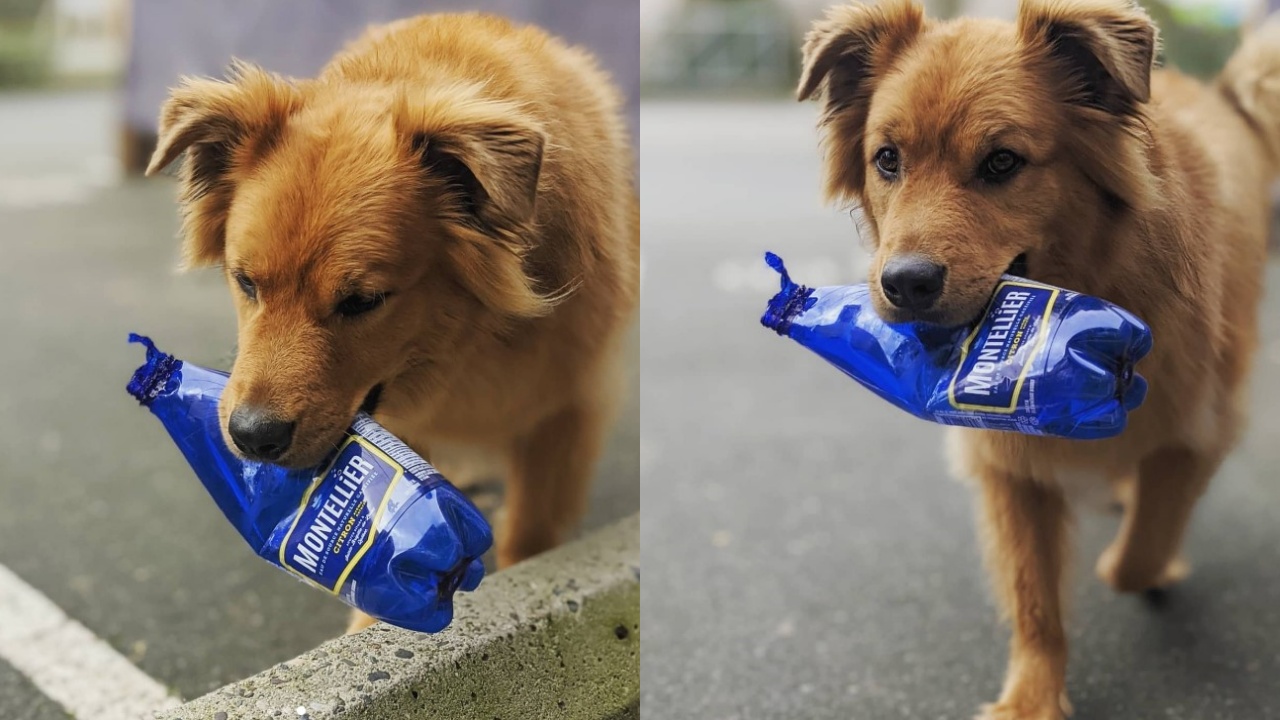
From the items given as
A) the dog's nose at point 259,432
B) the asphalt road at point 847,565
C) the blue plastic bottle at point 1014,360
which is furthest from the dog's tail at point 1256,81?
the dog's nose at point 259,432

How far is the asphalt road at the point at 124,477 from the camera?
9.37 feet

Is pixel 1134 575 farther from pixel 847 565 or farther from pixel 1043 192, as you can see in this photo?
pixel 1043 192

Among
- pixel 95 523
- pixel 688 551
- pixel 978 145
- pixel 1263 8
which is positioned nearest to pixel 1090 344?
pixel 978 145

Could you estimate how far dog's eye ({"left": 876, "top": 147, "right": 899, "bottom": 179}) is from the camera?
2.06 metres

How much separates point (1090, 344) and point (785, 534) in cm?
220

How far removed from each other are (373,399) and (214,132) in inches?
23.6

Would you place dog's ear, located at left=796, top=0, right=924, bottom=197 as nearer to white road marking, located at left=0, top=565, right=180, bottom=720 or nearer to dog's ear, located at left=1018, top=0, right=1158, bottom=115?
dog's ear, located at left=1018, top=0, right=1158, bottom=115

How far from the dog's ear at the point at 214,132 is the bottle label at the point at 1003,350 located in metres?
1.39

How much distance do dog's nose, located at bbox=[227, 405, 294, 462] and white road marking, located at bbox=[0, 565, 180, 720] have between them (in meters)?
0.90


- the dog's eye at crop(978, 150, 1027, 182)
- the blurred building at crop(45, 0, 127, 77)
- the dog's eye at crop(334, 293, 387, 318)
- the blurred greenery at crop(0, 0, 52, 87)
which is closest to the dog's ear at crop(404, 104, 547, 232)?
the dog's eye at crop(334, 293, 387, 318)

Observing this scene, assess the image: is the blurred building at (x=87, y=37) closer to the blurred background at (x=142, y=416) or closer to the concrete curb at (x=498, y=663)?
the blurred background at (x=142, y=416)

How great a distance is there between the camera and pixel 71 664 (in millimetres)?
2803

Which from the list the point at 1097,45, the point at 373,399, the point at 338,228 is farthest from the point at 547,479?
the point at 1097,45

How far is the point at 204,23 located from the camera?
338 cm
